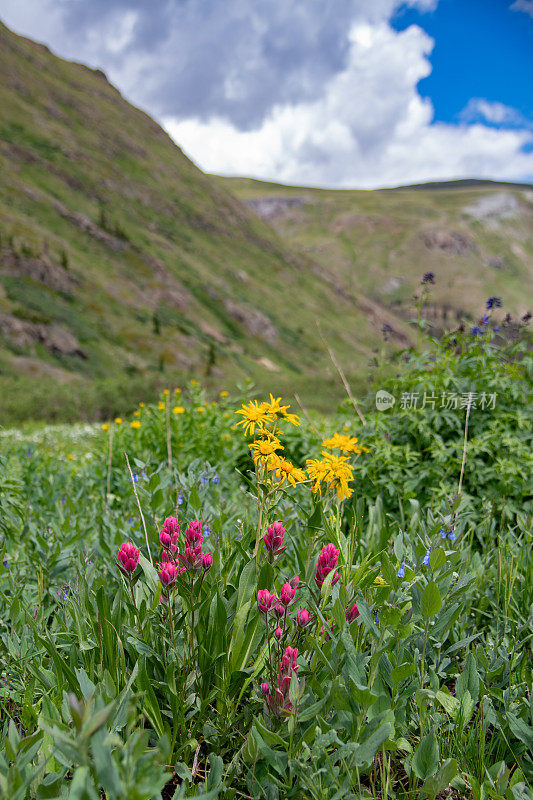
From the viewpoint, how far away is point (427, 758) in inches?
46.8

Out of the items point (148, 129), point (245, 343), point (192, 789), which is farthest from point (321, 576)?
point (148, 129)

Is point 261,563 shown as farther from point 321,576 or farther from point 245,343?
point 245,343

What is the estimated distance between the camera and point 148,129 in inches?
2726

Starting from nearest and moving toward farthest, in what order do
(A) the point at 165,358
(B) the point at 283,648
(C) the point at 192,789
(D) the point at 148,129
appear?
(C) the point at 192,789 < (B) the point at 283,648 < (A) the point at 165,358 < (D) the point at 148,129

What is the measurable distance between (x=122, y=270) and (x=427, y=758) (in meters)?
→ 42.4

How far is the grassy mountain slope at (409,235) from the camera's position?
11881 cm

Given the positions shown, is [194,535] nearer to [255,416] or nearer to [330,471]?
[255,416]

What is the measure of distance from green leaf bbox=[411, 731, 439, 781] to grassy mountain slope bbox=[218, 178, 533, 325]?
336ft

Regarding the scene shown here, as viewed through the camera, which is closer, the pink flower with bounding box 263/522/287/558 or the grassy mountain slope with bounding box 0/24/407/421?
the pink flower with bounding box 263/522/287/558

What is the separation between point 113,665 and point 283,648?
0.53 metres

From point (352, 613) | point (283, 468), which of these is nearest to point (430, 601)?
point (352, 613)

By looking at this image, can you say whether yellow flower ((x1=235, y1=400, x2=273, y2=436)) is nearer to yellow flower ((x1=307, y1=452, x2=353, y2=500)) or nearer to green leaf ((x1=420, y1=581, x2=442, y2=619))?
yellow flower ((x1=307, y1=452, x2=353, y2=500))

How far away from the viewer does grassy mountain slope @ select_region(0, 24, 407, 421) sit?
2580 cm

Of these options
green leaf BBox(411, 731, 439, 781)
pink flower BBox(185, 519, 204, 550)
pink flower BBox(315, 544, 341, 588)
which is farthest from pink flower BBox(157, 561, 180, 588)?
green leaf BBox(411, 731, 439, 781)
